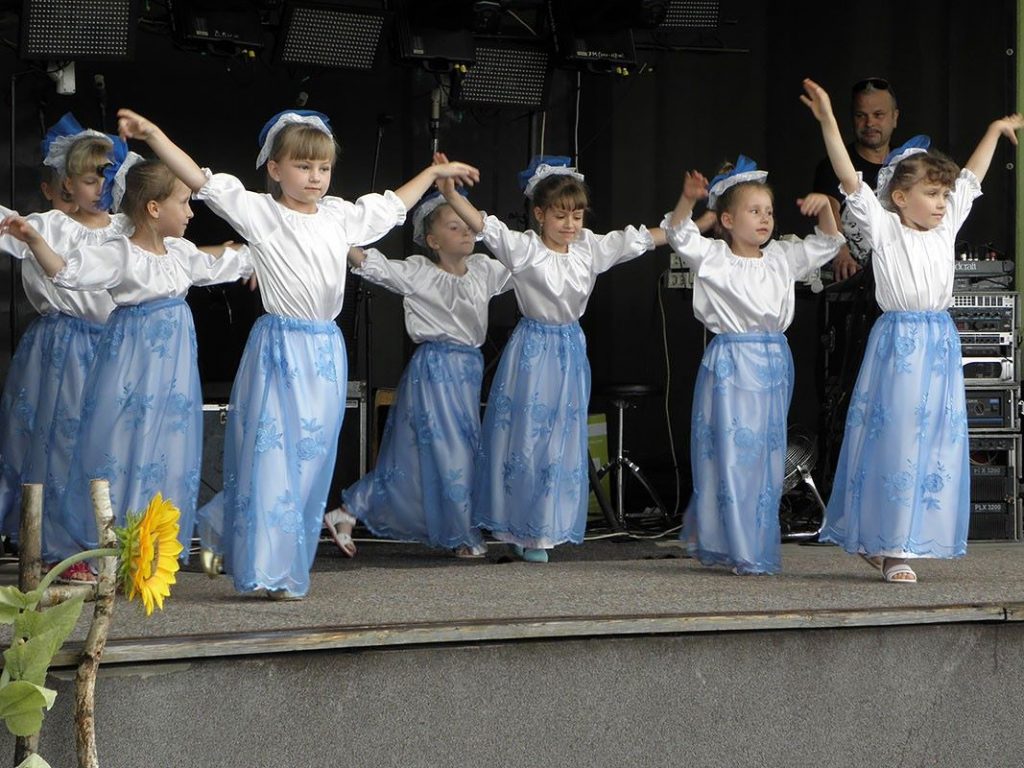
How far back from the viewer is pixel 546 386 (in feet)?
16.9

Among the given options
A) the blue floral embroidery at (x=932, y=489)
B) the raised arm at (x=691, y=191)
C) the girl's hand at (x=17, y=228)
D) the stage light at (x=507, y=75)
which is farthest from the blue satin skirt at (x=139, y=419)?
the stage light at (x=507, y=75)

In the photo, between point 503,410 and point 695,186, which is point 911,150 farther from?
point 503,410

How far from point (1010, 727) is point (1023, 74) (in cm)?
367

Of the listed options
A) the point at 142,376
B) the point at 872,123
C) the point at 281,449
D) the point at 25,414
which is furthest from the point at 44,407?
the point at 872,123

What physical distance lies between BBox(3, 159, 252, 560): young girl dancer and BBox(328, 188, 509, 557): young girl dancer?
1.09 meters

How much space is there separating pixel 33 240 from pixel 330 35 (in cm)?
286

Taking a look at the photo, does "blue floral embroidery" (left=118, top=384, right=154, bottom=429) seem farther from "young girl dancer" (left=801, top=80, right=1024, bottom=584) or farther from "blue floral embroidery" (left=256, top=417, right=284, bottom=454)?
"young girl dancer" (left=801, top=80, right=1024, bottom=584)

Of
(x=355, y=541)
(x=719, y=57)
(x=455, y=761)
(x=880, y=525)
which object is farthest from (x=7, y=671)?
(x=719, y=57)

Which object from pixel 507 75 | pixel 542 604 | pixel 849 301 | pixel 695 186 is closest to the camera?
pixel 542 604

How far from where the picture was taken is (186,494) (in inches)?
168

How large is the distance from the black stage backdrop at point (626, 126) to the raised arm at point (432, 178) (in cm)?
261

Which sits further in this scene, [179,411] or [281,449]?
[179,411]

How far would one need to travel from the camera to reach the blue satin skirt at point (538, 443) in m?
5.08

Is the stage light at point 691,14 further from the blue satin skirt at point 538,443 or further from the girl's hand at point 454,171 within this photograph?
the girl's hand at point 454,171
